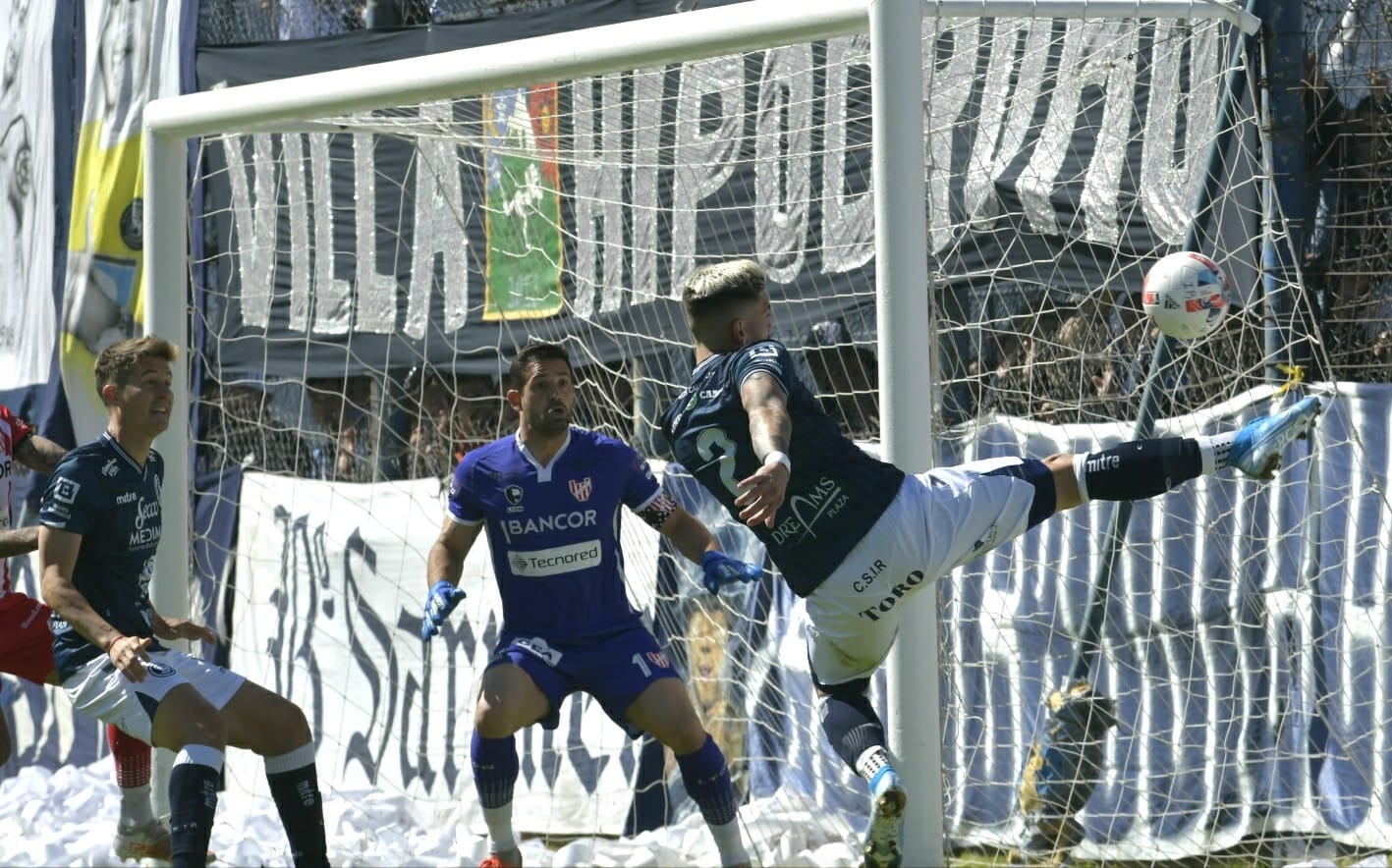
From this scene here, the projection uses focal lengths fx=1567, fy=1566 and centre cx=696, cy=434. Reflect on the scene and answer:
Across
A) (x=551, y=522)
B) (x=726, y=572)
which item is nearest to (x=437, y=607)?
(x=551, y=522)

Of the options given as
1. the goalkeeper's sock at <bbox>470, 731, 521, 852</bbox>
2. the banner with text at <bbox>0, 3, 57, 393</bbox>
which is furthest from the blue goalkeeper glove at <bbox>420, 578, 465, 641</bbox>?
the banner with text at <bbox>0, 3, 57, 393</bbox>

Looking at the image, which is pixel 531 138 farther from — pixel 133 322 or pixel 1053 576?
pixel 133 322

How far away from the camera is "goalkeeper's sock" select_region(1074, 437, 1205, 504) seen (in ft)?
14.0

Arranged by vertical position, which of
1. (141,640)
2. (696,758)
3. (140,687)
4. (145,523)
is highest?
(145,523)

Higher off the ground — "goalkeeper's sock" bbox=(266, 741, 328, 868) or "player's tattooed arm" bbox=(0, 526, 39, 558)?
"player's tattooed arm" bbox=(0, 526, 39, 558)

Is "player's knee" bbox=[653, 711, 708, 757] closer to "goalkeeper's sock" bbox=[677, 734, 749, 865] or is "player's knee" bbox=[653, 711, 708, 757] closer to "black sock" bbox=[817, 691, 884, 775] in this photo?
"goalkeeper's sock" bbox=[677, 734, 749, 865]

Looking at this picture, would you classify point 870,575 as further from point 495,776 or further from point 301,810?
point 301,810

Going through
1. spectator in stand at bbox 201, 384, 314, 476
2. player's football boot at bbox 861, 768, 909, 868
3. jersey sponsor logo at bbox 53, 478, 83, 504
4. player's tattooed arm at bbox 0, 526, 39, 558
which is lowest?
player's football boot at bbox 861, 768, 909, 868

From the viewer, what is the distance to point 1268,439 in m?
4.21

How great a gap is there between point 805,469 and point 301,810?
2009 mm

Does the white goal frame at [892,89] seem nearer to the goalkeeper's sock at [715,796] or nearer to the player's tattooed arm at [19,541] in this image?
the goalkeeper's sock at [715,796]

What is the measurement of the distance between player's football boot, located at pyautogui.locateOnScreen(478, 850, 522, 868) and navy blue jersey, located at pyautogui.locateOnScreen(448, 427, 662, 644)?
69cm

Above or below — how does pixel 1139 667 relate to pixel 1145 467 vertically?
below

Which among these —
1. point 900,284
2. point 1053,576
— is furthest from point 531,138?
point 1053,576
